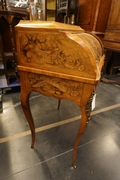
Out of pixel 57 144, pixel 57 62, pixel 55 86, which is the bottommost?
pixel 57 144

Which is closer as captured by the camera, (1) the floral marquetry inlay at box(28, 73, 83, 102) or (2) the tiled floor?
(1) the floral marquetry inlay at box(28, 73, 83, 102)

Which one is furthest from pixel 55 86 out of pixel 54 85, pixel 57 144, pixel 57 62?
pixel 57 144

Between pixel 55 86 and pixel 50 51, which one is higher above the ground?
pixel 50 51

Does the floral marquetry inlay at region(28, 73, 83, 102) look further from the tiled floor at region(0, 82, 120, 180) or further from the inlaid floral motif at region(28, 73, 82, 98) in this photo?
the tiled floor at region(0, 82, 120, 180)

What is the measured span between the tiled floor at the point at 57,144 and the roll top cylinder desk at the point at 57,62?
1.66 ft

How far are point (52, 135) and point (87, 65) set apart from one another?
95cm

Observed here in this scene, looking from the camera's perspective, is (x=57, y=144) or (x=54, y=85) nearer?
(x=54, y=85)

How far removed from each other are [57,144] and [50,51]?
935 mm

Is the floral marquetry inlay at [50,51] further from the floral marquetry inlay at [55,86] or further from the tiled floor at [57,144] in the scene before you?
the tiled floor at [57,144]

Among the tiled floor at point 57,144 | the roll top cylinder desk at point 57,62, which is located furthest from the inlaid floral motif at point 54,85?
the tiled floor at point 57,144

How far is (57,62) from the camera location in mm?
611

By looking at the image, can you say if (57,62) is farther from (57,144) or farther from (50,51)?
(57,144)

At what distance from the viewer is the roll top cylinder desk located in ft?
1.78

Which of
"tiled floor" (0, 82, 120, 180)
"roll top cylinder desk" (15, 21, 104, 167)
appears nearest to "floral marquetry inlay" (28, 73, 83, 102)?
"roll top cylinder desk" (15, 21, 104, 167)
